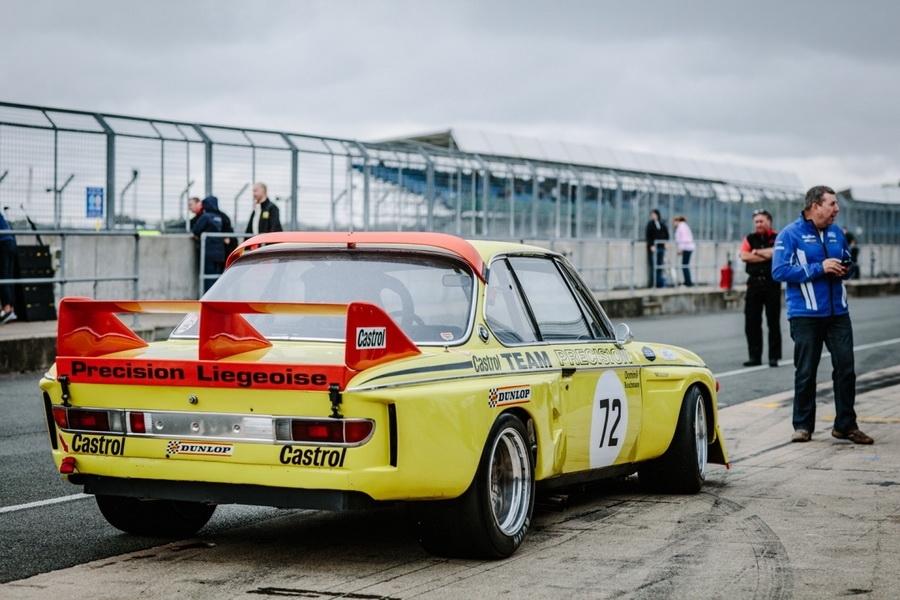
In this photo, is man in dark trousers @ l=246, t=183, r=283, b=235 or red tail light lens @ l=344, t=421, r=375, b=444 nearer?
red tail light lens @ l=344, t=421, r=375, b=444

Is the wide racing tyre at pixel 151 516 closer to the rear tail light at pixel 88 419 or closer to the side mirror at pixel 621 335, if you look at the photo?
the rear tail light at pixel 88 419

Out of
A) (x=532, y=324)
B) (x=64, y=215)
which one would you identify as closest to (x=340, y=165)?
(x=64, y=215)

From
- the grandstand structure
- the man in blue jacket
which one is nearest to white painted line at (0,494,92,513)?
the man in blue jacket

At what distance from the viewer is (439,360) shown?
17.0 feet

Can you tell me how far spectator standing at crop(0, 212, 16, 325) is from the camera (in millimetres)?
15445

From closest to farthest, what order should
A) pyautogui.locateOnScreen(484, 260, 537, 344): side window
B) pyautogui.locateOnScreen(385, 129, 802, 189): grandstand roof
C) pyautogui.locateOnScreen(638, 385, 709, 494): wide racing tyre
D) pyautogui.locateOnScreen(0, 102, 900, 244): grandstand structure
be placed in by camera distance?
pyautogui.locateOnScreen(484, 260, 537, 344): side window → pyautogui.locateOnScreen(638, 385, 709, 494): wide racing tyre → pyautogui.locateOnScreen(0, 102, 900, 244): grandstand structure → pyautogui.locateOnScreen(385, 129, 802, 189): grandstand roof

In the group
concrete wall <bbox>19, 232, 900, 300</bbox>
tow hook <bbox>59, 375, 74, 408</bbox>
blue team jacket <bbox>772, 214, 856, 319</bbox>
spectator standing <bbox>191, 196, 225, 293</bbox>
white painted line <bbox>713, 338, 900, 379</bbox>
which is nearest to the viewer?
tow hook <bbox>59, 375, 74, 408</bbox>

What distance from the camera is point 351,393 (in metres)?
4.78

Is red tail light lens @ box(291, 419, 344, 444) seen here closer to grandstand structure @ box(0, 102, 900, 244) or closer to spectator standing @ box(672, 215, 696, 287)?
grandstand structure @ box(0, 102, 900, 244)

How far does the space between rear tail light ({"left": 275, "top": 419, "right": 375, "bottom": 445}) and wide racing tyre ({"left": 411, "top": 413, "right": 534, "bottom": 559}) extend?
53 cm

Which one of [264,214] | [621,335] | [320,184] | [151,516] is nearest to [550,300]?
[621,335]

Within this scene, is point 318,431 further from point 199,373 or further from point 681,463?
point 681,463

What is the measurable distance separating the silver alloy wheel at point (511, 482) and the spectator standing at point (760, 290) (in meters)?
10.4

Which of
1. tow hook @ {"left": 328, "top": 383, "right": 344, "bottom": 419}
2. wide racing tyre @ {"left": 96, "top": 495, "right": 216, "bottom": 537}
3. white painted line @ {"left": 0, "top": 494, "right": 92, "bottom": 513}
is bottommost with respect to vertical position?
white painted line @ {"left": 0, "top": 494, "right": 92, "bottom": 513}
